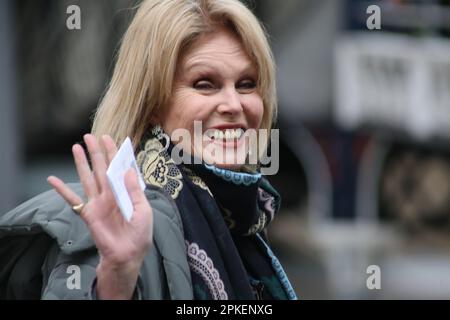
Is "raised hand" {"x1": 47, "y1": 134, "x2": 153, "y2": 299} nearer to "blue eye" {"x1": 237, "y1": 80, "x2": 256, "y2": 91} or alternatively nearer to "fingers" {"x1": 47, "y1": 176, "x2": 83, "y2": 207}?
"fingers" {"x1": 47, "y1": 176, "x2": 83, "y2": 207}

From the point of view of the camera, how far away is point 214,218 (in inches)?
84.8

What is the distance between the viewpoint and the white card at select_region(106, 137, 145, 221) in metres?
1.79

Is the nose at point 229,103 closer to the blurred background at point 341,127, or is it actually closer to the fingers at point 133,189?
the fingers at point 133,189

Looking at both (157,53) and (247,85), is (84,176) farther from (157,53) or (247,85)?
(247,85)

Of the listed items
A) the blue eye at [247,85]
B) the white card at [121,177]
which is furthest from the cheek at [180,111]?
the white card at [121,177]

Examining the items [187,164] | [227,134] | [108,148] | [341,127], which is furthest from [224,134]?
[341,127]

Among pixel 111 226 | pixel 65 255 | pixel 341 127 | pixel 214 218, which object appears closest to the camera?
pixel 111 226

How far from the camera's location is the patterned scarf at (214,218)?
2.08m

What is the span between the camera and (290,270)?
8078 mm

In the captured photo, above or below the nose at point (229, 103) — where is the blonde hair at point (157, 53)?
above

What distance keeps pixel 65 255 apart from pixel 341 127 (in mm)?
6144

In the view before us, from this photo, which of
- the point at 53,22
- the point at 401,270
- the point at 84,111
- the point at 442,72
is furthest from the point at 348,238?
the point at 53,22

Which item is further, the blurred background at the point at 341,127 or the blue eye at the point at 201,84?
the blurred background at the point at 341,127

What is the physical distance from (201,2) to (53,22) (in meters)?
5.42
